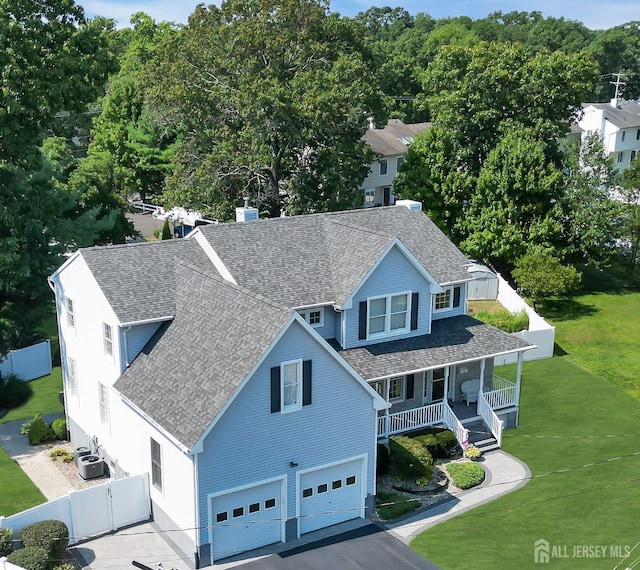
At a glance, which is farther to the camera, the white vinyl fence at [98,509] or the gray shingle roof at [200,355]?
the white vinyl fence at [98,509]

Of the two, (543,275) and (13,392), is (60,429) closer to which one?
(13,392)

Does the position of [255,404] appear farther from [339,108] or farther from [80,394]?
[339,108]

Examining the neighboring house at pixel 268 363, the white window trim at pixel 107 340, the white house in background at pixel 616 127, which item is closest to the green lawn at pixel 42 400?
the neighboring house at pixel 268 363

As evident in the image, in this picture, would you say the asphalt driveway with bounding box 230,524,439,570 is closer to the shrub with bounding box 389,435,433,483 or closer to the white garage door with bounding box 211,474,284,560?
the white garage door with bounding box 211,474,284,560

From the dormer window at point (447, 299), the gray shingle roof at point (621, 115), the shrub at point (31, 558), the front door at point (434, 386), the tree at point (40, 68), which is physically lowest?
the shrub at point (31, 558)

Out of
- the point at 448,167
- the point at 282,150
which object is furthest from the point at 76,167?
the point at 448,167

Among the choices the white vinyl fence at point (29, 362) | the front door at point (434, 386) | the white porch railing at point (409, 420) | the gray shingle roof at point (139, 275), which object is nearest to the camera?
the gray shingle roof at point (139, 275)

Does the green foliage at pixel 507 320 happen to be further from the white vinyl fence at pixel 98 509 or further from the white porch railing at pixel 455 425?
the white vinyl fence at pixel 98 509
